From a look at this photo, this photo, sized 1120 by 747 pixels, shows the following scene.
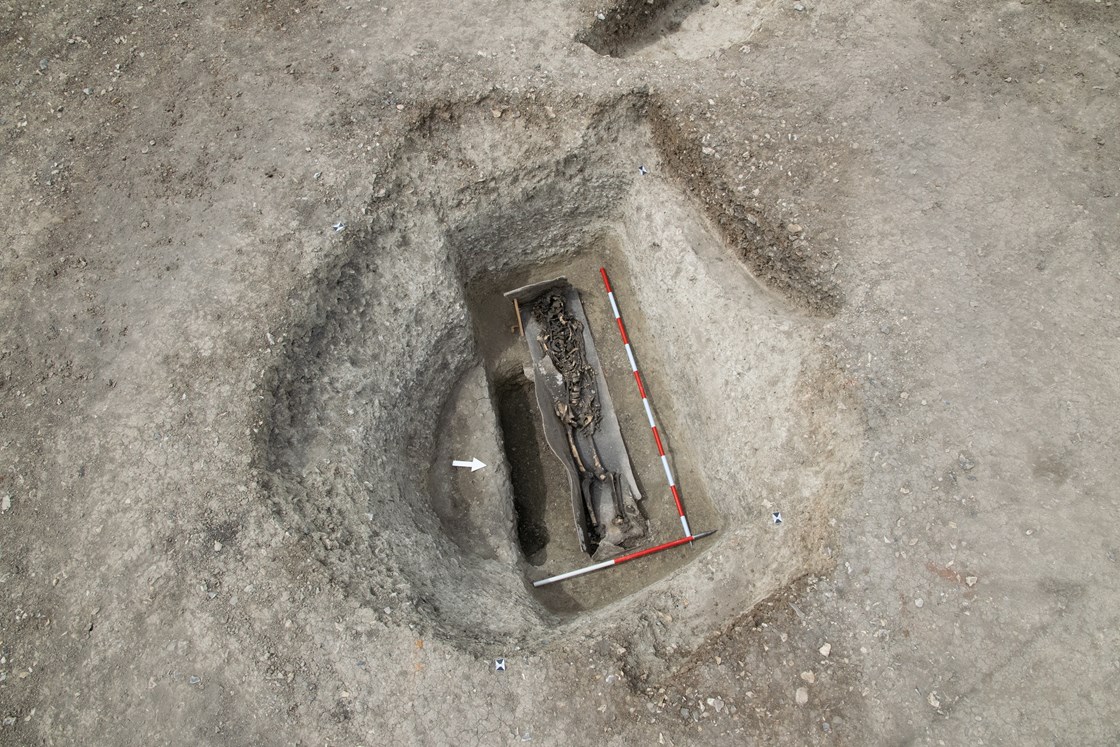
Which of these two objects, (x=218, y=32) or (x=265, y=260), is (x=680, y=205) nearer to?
(x=265, y=260)

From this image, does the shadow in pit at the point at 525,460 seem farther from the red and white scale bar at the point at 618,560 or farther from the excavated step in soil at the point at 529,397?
the red and white scale bar at the point at 618,560

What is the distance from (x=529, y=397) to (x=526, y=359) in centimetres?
40

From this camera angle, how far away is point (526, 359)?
269 inches

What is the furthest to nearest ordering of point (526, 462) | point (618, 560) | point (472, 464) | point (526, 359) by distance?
1. point (526, 359)
2. point (526, 462)
3. point (472, 464)
4. point (618, 560)

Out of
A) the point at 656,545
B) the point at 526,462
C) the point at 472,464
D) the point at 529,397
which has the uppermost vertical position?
the point at 472,464

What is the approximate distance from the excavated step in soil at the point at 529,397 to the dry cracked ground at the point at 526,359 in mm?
34

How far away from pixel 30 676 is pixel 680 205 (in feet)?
20.1

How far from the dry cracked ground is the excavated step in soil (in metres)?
0.03

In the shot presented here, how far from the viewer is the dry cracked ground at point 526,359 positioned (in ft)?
14.2

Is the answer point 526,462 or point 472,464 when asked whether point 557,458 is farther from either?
point 472,464

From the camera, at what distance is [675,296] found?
6.12 meters

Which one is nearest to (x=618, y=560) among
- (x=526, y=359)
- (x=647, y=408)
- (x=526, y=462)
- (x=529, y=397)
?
(x=526, y=462)

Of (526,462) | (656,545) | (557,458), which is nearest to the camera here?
(656,545)

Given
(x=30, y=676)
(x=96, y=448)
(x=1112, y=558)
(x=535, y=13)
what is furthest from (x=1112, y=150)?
(x=30, y=676)
